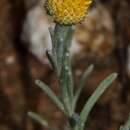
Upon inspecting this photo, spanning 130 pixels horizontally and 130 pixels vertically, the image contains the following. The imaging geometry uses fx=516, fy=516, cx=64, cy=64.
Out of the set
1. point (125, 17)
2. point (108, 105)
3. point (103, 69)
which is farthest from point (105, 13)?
point (108, 105)

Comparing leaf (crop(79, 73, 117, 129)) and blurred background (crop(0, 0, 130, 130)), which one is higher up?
leaf (crop(79, 73, 117, 129))

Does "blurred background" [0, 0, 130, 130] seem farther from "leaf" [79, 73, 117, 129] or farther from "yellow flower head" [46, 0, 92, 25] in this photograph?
"yellow flower head" [46, 0, 92, 25]

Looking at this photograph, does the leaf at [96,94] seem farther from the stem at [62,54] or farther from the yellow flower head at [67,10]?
the yellow flower head at [67,10]

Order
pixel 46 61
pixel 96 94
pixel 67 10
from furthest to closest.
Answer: pixel 46 61
pixel 96 94
pixel 67 10

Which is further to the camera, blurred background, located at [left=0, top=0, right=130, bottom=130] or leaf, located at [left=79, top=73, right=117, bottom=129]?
blurred background, located at [left=0, top=0, right=130, bottom=130]

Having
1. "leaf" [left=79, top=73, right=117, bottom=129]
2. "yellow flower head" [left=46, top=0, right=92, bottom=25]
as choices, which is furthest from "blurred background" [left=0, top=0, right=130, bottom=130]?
"yellow flower head" [left=46, top=0, right=92, bottom=25]

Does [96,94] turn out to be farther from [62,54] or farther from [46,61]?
[46,61]

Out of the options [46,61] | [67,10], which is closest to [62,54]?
[67,10]
